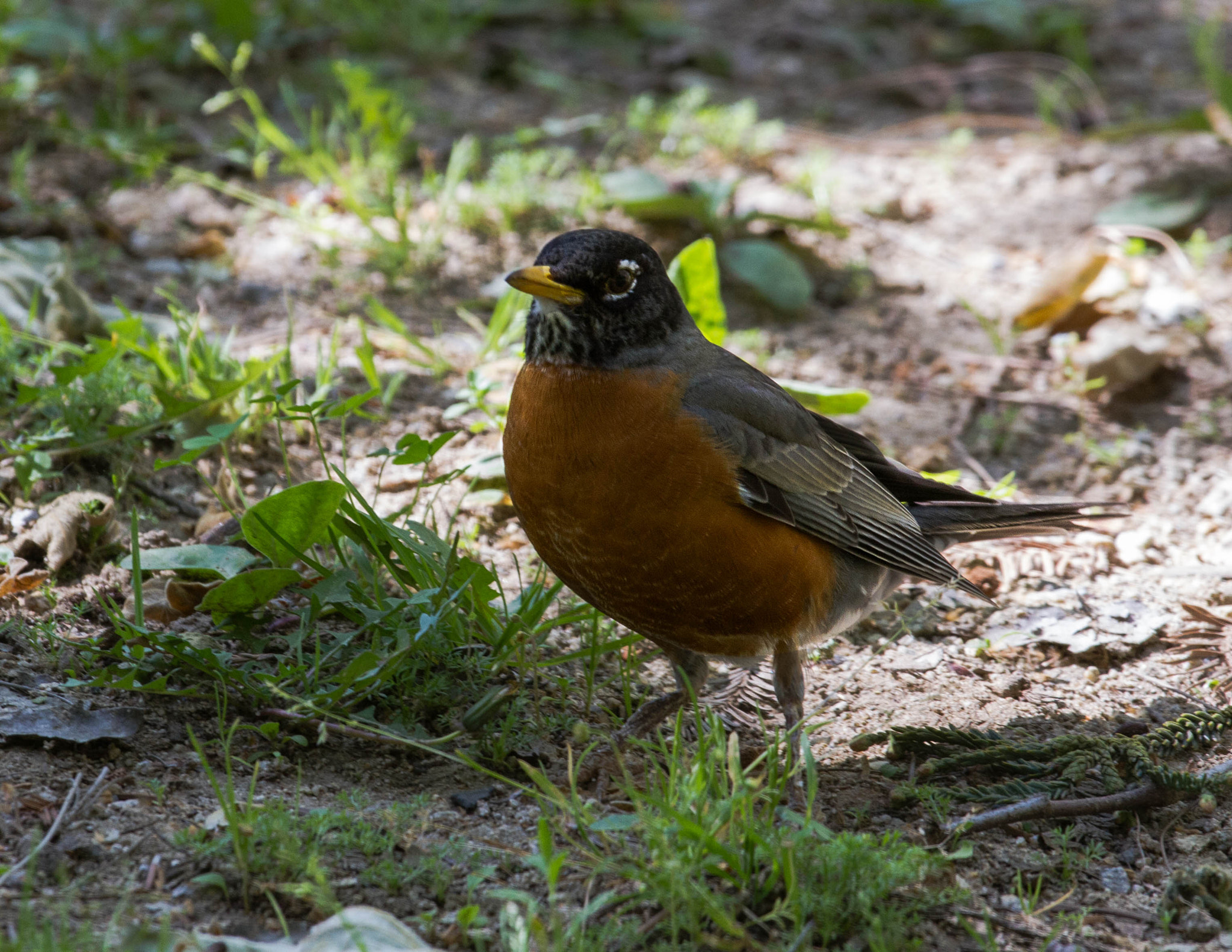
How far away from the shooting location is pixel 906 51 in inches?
380

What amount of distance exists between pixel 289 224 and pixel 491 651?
3.48 metres

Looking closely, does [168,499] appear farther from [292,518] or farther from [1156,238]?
[1156,238]

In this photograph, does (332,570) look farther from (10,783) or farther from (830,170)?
(830,170)

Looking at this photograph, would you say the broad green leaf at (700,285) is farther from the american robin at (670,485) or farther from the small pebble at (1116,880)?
the small pebble at (1116,880)

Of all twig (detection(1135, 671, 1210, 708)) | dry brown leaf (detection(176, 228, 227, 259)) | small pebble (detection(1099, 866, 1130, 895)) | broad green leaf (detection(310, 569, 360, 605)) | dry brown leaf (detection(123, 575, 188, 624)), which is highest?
dry brown leaf (detection(176, 228, 227, 259))

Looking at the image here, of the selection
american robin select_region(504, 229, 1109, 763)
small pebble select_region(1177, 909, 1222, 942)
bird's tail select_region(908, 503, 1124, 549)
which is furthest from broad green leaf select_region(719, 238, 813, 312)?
small pebble select_region(1177, 909, 1222, 942)

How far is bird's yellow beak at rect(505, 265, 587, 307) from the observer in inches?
128

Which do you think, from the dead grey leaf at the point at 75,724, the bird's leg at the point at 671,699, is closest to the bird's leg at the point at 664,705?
the bird's leg at the point at 671,699

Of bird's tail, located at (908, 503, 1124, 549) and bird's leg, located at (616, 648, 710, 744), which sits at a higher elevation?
bird's tail, located at (908, 503, 1124, 549)

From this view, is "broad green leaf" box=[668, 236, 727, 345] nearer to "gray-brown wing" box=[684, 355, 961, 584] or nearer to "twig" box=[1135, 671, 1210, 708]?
"gray-brown wing" box=[684, 355, 961, 584]

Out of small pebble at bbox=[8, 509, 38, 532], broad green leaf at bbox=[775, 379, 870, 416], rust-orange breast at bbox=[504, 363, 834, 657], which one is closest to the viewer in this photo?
rust-orange breast at bbox=[504, 363, 834, 657]

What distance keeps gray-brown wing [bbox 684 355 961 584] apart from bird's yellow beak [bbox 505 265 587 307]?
1.43 feet

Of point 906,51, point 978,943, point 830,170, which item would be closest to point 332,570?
point 978,943

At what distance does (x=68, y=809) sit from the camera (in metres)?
2.72
